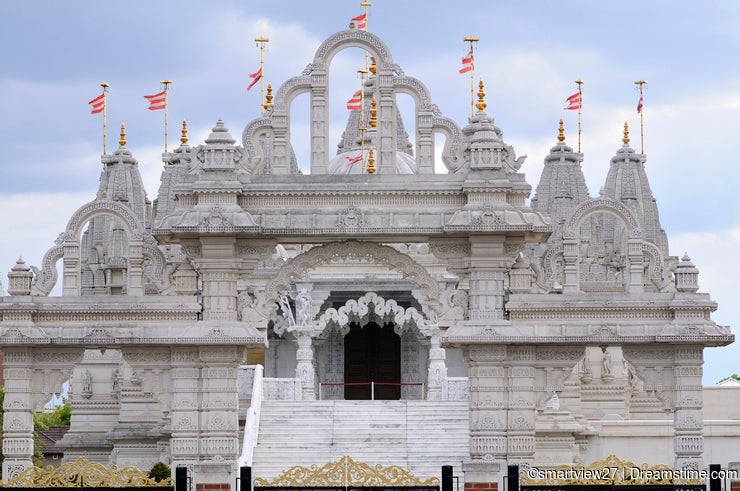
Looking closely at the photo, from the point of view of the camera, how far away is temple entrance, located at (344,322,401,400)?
4666cm

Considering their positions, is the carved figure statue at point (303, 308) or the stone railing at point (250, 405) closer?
the stone railing at point (250, 405)

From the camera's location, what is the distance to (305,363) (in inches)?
1658

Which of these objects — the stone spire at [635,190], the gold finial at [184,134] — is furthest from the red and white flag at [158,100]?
the stone spire at [635,190]

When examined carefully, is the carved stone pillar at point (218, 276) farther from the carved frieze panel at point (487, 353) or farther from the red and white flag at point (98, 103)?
the red and white flag at point (98, 103)

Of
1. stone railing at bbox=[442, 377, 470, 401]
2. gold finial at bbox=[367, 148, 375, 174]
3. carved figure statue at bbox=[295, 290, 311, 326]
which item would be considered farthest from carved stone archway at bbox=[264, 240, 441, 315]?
carved figure statue at bbox=[295, 290, 311, 326]

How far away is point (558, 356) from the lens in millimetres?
32844

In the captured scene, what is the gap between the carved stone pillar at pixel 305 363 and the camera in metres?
41.4

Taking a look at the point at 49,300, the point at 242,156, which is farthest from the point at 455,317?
the point at 49,300

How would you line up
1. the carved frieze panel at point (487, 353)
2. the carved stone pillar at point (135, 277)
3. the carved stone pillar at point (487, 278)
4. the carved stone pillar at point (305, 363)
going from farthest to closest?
the carved stone pillar at point (305, 363) → the carved stone pillar at point (135, 277) → the carved stone pillar at point (487, 278) → the carved frieze panel at point (487, 353)

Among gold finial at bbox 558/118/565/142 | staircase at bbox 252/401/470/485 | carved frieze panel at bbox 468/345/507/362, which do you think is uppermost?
gold finial at bbox 558/118/565/142

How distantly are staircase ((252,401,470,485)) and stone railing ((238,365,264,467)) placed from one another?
0.75ft

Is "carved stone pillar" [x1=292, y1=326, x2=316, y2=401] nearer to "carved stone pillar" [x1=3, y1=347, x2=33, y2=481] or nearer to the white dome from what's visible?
the white dome

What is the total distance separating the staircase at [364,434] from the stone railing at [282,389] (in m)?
1.77

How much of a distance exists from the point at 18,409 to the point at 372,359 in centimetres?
1544
